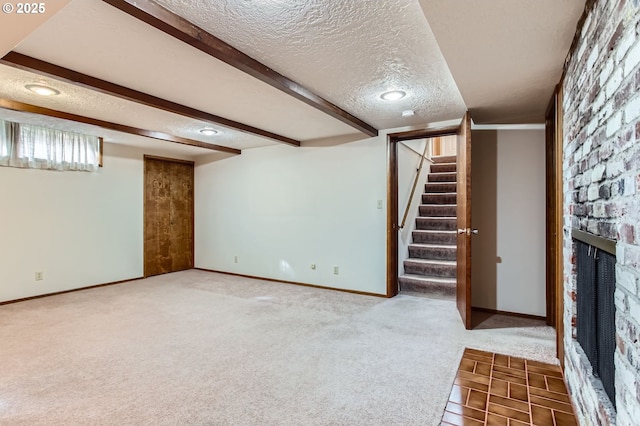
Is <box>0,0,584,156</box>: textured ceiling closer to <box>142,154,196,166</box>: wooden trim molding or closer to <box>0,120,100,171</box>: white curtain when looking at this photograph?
<box>0,120,100,171</box>: white curtain

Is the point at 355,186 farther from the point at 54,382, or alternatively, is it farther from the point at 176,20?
the point at 54,382

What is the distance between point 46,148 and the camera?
414 cm

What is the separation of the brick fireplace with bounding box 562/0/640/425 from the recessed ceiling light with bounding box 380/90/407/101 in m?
1.22

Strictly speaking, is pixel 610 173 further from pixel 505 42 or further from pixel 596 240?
pixel 505 42

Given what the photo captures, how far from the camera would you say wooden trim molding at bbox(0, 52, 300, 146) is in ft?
7.00

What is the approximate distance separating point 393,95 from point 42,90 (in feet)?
9.61

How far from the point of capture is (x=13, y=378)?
2176 millimetres

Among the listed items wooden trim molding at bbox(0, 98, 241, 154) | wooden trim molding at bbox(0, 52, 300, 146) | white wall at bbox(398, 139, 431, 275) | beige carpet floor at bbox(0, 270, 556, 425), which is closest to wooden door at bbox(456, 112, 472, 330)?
beige carpet floor at bbox(0, 270, 556, 425)

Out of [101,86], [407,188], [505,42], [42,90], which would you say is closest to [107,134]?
[42,90]

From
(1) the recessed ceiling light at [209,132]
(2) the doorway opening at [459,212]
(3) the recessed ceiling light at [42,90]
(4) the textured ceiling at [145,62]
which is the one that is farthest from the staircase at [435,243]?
(3) the recessed ceiling light at [42,90]

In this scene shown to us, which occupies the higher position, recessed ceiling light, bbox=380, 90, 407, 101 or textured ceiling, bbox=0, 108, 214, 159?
textured ceiling, bbox=0, 108, 214, 159

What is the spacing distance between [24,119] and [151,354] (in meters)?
3.13

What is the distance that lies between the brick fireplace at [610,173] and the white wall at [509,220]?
5.38ft

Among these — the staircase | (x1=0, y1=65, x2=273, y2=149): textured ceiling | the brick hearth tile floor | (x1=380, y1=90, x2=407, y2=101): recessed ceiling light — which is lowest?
the brick hearth tile floor
